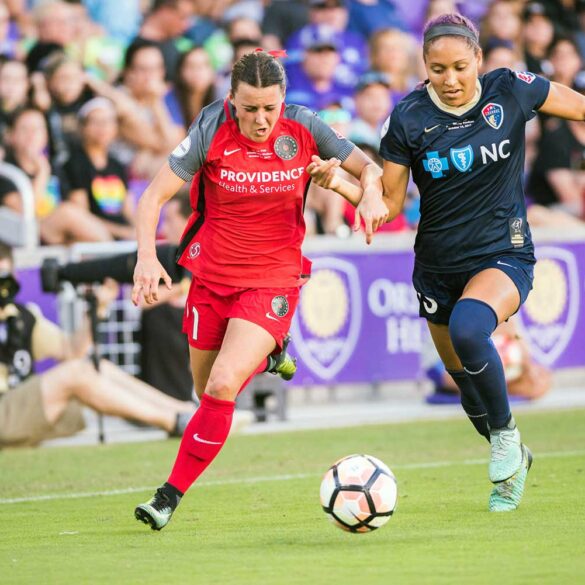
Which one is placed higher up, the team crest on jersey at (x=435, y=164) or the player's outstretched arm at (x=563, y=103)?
the player's outstretched arm at (x=563, y=103)

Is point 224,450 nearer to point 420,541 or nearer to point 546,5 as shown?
point 420,541

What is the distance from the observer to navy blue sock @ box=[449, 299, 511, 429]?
7.30 meters

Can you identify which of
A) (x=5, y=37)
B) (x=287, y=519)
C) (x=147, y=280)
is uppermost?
(x=5, y=37)

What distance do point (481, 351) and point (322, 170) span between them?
1248mm

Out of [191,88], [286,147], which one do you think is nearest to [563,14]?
[191,88]

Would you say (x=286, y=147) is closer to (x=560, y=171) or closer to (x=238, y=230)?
(x=238, y=230)

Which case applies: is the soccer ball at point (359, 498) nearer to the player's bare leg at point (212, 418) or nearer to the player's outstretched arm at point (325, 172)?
the player's bare leg at point (212, 418)

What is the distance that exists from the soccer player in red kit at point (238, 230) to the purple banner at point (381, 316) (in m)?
6.12

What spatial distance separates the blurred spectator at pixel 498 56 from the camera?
17.9 m

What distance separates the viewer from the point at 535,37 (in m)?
19.4

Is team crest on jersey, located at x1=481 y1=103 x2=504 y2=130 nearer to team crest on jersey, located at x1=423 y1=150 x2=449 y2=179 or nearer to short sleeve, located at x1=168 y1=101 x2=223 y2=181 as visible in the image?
team crest on jersey, located at x1=423 y1=150 x2=449 y2=179

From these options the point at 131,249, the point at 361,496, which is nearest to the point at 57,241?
the point at 131,249

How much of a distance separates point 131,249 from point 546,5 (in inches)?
379

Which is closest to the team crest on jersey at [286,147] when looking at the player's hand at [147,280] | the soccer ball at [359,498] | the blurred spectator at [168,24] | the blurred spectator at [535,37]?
the player's hand at [147,280]
